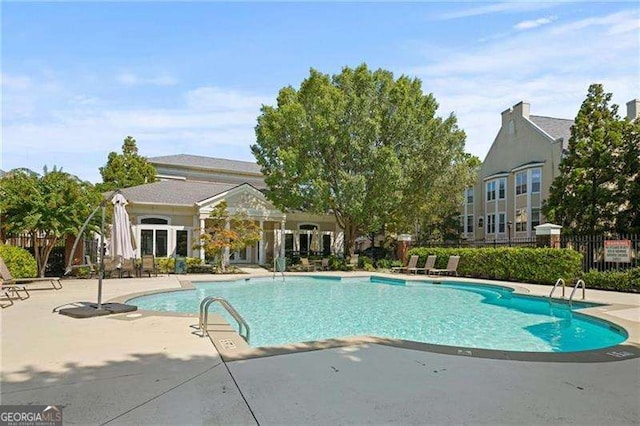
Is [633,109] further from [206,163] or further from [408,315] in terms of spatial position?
[206,163]

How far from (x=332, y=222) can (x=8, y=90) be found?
21040mm

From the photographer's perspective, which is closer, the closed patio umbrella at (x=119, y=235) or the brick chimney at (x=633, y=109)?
the closed patio umbrella at (x=119, y=235)

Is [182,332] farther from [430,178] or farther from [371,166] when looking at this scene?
[430,178]

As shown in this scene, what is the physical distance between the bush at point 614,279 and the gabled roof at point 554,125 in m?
15.8

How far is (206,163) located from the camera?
3731 cm

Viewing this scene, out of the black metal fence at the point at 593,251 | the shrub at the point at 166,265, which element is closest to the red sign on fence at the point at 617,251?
the black metal fence at the point at 593,251

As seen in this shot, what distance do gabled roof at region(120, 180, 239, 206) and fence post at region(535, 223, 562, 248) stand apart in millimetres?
16582

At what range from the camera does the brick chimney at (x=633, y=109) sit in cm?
2553

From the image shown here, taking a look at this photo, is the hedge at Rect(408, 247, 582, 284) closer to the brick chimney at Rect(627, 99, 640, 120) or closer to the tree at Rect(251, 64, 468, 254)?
the tree at Rect(251, 64, 468, 254)

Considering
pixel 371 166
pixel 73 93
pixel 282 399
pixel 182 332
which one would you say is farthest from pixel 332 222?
pixel 282 399

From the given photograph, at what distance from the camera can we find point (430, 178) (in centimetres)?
2511

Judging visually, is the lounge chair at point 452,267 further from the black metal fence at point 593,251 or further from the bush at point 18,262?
the bush at point 18,262

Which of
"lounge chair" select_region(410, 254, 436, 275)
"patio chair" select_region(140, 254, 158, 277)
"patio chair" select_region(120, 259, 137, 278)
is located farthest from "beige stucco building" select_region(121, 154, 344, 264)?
"lounge chair" select_region(410, 254, 436, 275)

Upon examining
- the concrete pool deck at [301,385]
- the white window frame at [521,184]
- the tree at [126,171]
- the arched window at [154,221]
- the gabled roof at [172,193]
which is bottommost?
the concrete pool deck at [301,385]
